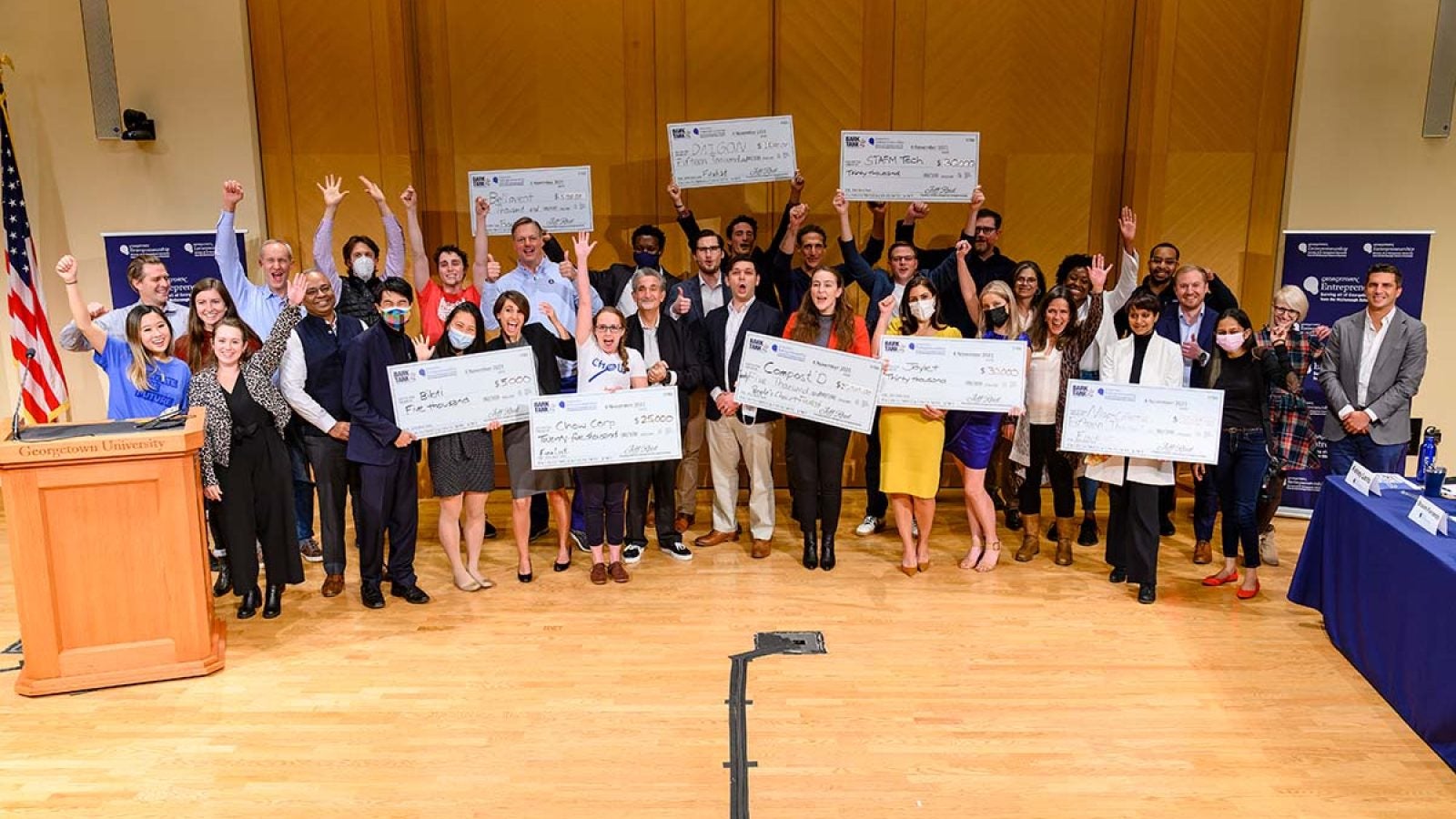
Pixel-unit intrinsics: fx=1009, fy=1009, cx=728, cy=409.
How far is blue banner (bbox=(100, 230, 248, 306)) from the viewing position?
6414 mm

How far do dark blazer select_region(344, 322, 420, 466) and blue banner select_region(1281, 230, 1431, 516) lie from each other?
518 cm

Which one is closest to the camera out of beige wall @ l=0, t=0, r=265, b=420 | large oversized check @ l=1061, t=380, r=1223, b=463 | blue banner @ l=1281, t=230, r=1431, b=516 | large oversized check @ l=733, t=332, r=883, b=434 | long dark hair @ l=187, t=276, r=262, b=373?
long dark hair @ l=187, t=276, r=262, b=373

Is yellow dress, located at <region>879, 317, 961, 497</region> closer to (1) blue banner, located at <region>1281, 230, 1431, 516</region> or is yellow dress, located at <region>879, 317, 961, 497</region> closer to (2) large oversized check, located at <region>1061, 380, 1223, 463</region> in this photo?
(2) large oversized check, located at <region>1061, 380, 1223, 463</region>

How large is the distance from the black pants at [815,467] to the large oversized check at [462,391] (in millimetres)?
1457

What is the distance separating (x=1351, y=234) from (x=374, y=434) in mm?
5788

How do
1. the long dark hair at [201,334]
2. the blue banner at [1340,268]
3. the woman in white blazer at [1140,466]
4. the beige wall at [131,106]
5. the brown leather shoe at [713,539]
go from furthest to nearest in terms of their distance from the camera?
the beige wall at [131,106] → the blue banner at [1340,268] → the brown leather shoe at [713,539] → the woman in white blazer at [1140,466] → the long dark hair at [201,334]

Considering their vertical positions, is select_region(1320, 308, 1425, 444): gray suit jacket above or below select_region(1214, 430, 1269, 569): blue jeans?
above

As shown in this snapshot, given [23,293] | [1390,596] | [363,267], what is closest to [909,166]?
[363,267]

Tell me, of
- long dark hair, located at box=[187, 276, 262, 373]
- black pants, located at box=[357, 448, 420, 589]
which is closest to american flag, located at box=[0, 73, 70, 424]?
long dark hair, located at box=[187, 276, 262, 373]

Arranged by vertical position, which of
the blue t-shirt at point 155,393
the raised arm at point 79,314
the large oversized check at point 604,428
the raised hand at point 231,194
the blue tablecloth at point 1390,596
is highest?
the raised hand at point 231,194

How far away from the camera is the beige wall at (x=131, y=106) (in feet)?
21.9

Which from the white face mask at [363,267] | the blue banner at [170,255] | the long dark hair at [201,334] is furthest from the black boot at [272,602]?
the blue banner at [170,255]

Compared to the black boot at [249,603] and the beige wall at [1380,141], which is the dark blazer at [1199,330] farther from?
the black boot at [249,603]

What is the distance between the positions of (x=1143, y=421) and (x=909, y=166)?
2.29 m
